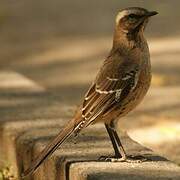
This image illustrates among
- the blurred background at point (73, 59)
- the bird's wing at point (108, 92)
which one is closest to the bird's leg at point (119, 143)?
the bird's wing at point (108, 92)

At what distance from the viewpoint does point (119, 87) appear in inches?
262

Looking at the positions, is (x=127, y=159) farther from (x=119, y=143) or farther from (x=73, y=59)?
(x=73, y=59)

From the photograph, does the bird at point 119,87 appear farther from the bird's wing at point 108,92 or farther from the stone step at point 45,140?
the stone step at point 45,140

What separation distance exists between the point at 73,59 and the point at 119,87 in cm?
712

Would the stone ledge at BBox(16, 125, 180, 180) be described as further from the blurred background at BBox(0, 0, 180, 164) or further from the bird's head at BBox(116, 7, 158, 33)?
the bird's head at BBox(116, 7, 158, 33)

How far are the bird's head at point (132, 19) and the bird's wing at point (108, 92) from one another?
0.98 feet

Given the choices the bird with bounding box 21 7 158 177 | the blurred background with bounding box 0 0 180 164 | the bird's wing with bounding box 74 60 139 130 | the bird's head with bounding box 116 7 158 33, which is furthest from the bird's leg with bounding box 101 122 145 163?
the blurred background with bounding box 0 0 180 164

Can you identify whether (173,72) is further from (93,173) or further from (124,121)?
(93,173)

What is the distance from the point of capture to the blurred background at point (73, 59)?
916 cm

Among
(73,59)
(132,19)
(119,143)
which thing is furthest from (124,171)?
(73,59)

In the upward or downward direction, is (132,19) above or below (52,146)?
above

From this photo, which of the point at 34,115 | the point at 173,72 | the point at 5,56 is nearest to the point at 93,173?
the point at 34,115

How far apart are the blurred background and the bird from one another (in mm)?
1583

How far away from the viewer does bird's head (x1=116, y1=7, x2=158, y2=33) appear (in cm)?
670
